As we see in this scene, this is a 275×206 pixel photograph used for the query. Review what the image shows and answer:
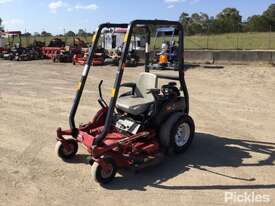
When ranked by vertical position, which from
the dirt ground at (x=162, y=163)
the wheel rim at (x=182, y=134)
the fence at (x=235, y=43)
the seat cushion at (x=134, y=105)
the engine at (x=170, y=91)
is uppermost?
the fence at (x=235, y=43)

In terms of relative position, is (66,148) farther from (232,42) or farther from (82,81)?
(232,42)

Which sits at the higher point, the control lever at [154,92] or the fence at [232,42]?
the fence at [232,42]

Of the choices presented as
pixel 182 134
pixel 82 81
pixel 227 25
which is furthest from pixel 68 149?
pixel 227 25

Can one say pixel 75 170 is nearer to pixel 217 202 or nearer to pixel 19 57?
pixel 217 202

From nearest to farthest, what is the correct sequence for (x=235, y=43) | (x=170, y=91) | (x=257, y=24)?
1. (x=170, y=91)
2. (x=235, y=43)
3. (x=257, y=24)

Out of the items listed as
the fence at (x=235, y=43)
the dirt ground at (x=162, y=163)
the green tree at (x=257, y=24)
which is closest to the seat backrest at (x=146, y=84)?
the dirt ground at (x=162, y=163)

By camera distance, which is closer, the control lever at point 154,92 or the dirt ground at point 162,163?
the dirt ground at point 162,163

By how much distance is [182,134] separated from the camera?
7059 millimetres

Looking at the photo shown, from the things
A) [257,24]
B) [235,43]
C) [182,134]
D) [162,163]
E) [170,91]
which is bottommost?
[162,163]

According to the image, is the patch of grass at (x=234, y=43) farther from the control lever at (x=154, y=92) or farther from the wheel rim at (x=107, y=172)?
the wheel rim at (x=107, y=172)

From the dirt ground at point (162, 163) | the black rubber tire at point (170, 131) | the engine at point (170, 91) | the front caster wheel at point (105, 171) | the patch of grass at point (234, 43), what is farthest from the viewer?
the patch of grass at point (234, 43)

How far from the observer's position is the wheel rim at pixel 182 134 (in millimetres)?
6919

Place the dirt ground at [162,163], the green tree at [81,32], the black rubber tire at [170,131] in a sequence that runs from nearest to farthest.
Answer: the dirt ground at [162,163], the black rubber tire at [170,131], the green tree at [81,32]

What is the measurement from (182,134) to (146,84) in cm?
102
